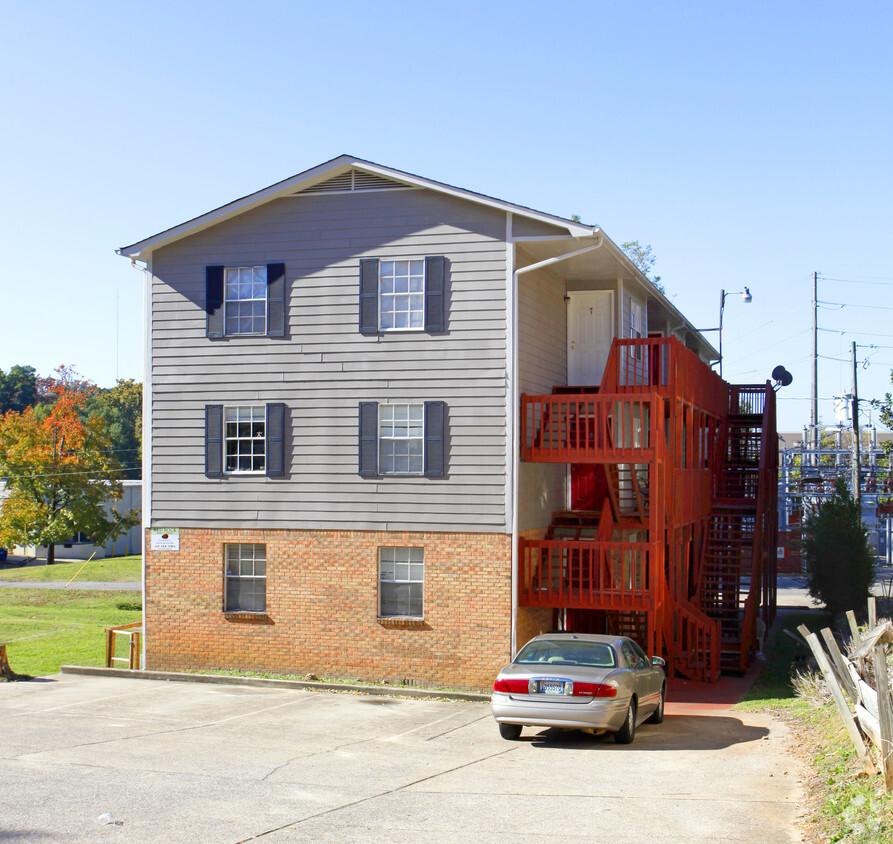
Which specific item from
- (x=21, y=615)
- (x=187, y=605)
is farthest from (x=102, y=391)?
(x=187, y=605)

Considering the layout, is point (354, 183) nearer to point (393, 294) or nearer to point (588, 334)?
point (393, 294)

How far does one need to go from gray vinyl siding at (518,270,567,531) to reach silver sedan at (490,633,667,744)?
501cm

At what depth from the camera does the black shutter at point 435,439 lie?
1891cm

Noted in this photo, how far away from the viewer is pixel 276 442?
19.8m

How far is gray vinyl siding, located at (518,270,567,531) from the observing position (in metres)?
19.2

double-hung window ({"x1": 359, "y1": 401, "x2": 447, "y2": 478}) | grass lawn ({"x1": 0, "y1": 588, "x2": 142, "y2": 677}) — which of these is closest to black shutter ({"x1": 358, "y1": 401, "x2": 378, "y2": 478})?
double-hung window ({"x1": 359, "y1": 401, "x2": 447, "y2": 478})

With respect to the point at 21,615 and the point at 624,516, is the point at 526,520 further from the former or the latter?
the point at 21,615

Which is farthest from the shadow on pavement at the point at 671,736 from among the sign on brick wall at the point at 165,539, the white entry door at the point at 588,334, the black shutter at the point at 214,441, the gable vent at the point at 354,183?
the gable vent at the point at 354,183

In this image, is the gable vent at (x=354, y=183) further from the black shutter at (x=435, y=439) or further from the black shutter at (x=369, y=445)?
the black shutter at (x=435, y=439)

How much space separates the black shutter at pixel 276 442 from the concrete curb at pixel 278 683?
12.3 feet

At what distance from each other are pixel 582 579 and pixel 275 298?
302 inches

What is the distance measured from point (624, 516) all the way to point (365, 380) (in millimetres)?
5974

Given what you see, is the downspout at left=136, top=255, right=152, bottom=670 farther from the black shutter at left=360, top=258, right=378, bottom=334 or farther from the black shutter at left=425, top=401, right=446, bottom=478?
the black shutter at left=425, top=401, right=446, bottom=478

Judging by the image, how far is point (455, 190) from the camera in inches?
739
